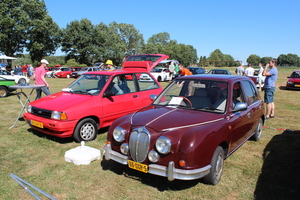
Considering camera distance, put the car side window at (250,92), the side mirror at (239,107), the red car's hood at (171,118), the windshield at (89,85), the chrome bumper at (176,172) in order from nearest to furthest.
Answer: the chrome bumper at (176,172) → the red car's hood at (171,118) → the side mirror at (239,107) → the car side window at (250,92) → the windshield at (89,85)

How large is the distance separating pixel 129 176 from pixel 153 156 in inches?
34.9

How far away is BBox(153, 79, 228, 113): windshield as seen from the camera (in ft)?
13.5

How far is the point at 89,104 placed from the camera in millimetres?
5398

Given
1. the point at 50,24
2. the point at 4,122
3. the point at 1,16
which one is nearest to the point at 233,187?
the point at 4,122

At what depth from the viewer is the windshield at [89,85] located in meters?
5.93

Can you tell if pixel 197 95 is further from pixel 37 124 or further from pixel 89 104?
pixel 37 124

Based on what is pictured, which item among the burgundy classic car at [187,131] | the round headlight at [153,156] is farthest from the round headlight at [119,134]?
the round headlight at [153,156]

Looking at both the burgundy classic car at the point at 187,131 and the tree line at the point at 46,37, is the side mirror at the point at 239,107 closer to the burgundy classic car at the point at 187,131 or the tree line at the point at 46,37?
the burgundy classic car at the point at 187,131

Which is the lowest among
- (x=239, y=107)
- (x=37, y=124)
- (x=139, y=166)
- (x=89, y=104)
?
(x=139, y=166)

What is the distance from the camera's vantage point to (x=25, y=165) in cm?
430

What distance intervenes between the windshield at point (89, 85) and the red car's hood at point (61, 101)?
23cm

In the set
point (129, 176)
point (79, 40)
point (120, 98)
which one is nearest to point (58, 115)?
point (120, 98)

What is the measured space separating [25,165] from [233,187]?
11.8 ft

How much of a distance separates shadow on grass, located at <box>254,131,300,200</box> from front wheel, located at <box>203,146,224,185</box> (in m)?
0.56
